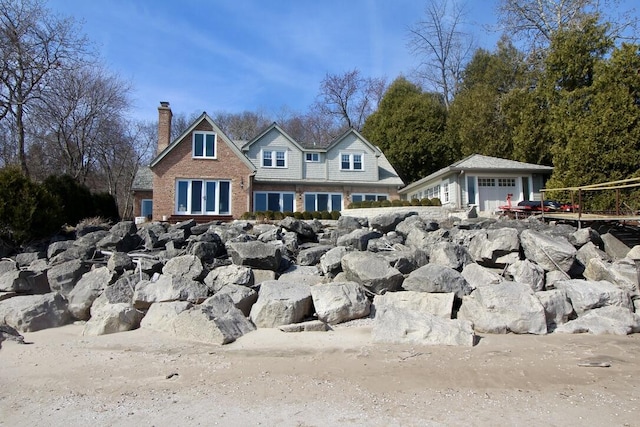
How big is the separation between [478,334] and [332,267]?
3.76m

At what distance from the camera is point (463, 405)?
4.89 meters

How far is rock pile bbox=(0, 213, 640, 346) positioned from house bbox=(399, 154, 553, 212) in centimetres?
1021

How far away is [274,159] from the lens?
81.0 ft

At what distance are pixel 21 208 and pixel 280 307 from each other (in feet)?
32.2

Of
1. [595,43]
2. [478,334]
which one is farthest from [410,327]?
[595,43]

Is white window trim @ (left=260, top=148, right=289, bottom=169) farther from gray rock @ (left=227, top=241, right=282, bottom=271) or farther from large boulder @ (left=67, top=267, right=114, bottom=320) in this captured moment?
large boulder @ (left=67, top=267, right=114, bottom=320)

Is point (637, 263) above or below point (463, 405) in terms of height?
above

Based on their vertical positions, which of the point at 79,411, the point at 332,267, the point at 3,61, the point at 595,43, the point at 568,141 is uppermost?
the point at 595,43

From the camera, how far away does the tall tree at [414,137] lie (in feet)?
100

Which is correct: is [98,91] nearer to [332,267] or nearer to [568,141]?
[332,267]

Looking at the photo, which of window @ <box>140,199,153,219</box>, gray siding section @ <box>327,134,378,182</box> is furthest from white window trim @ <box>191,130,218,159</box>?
gray siding section @ <box>327,134,378,182</box>

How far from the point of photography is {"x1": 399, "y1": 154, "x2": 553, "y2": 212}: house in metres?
22.7

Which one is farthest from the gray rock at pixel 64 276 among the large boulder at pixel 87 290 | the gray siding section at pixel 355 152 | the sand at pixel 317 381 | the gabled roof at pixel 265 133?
the gray siding section at pixel 355 152

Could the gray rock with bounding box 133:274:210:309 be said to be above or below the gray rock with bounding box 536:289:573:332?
above
